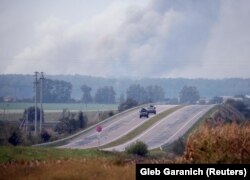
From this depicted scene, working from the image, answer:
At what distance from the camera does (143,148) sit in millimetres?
29688

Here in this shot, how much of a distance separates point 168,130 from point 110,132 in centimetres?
496

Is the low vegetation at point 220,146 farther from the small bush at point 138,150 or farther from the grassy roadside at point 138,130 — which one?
the grassy roadside at point 138,130

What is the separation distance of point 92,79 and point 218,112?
98.3 ft

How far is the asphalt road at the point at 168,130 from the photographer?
121ft

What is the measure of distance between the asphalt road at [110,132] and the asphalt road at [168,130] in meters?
2.09

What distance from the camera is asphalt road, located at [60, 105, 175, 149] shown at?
123 feet

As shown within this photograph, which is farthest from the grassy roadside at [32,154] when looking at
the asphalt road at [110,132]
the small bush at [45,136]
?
the small bush at [45,136]

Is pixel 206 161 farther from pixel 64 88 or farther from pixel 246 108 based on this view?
pixel 64 88

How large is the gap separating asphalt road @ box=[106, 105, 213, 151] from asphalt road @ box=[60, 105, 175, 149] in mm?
2091

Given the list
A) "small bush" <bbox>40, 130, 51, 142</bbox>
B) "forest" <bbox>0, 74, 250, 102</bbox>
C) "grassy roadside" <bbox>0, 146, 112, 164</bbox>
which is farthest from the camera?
"forest" <bbox>0, 74, 250, 102</bbox>

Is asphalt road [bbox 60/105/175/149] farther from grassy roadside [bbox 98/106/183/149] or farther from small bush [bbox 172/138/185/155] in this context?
small bush [bbox 172/138/185/155]

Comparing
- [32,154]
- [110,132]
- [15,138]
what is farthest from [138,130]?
[32,154]

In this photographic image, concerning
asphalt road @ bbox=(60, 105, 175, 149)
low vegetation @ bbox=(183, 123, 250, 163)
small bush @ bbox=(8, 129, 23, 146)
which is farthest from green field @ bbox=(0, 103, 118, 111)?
low vegetation @ bbox=(183, 123, 250, 163)

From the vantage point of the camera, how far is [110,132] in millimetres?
42656
